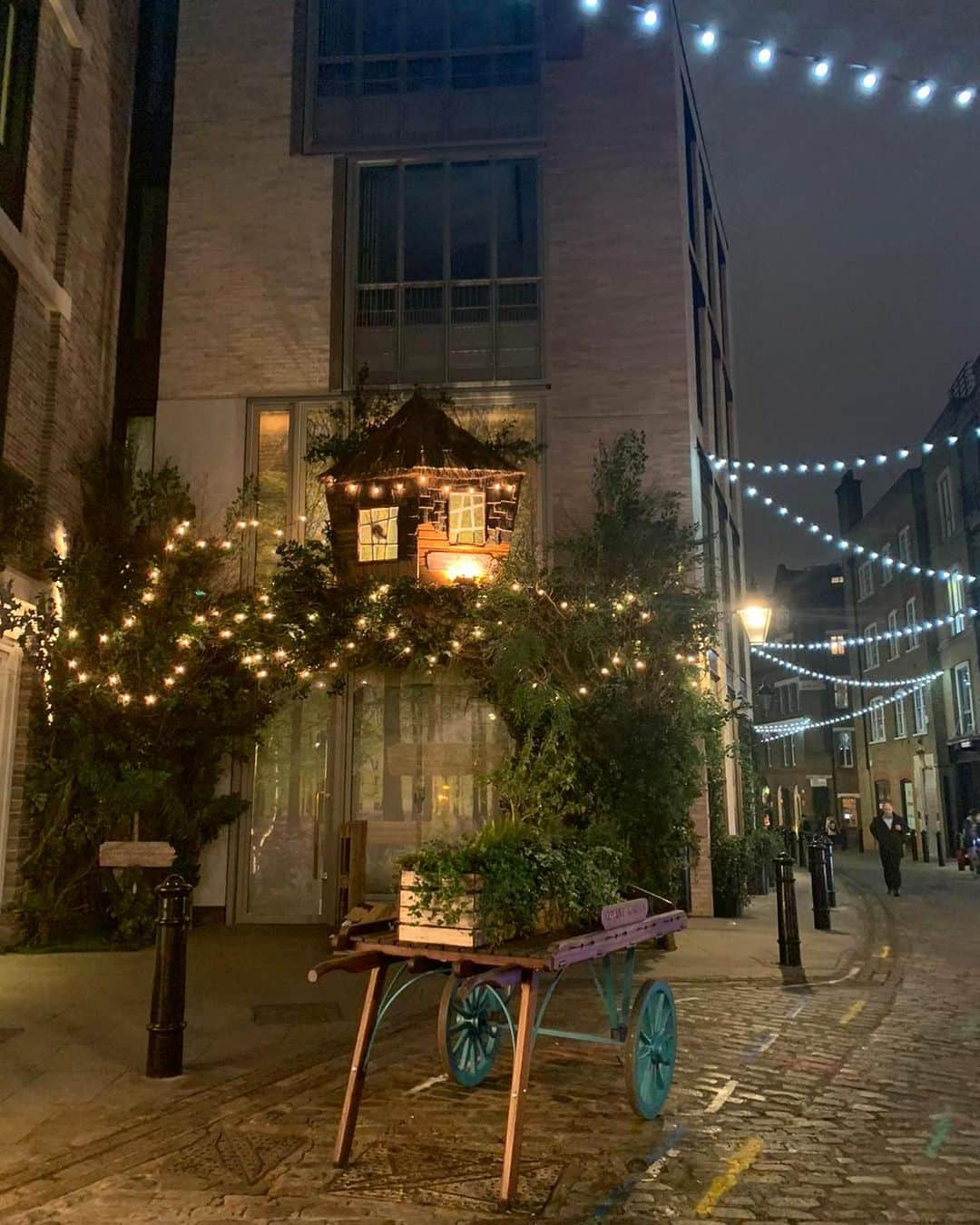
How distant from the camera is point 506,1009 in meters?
5.10

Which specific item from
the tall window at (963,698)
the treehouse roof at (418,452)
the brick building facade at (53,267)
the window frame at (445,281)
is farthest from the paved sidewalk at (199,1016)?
the tall window at (963,698)

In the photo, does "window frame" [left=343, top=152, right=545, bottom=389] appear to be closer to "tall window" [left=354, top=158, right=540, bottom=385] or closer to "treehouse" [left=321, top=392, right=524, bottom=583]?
"tall window" [left=354, top=158, right=540, bottom=385]

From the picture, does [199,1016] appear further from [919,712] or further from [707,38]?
[919,712]

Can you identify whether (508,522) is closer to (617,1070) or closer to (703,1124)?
(617,1070)

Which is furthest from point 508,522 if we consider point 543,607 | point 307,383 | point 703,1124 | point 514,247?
point 703,1124

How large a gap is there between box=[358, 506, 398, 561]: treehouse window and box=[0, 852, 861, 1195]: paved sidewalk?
4.23 m

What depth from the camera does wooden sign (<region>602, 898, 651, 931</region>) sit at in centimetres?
496

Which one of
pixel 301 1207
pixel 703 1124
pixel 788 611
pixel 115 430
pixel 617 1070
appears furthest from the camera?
pixel 788 611

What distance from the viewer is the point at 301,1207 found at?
13.3ft

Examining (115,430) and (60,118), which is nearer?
(60,118)

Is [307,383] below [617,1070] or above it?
above

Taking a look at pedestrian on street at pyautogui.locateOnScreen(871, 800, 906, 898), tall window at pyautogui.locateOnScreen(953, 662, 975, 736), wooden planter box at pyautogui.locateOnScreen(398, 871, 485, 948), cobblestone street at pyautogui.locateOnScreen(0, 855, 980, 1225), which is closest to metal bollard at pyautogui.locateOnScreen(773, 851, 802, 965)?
cobblestone street at pyautogui.locateOnScreen(0, 855, 980, 1225)

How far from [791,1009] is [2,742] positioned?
26.4ft

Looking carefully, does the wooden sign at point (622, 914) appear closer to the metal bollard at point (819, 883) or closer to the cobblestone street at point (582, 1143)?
the cobblestone street at point (582, 1143)
